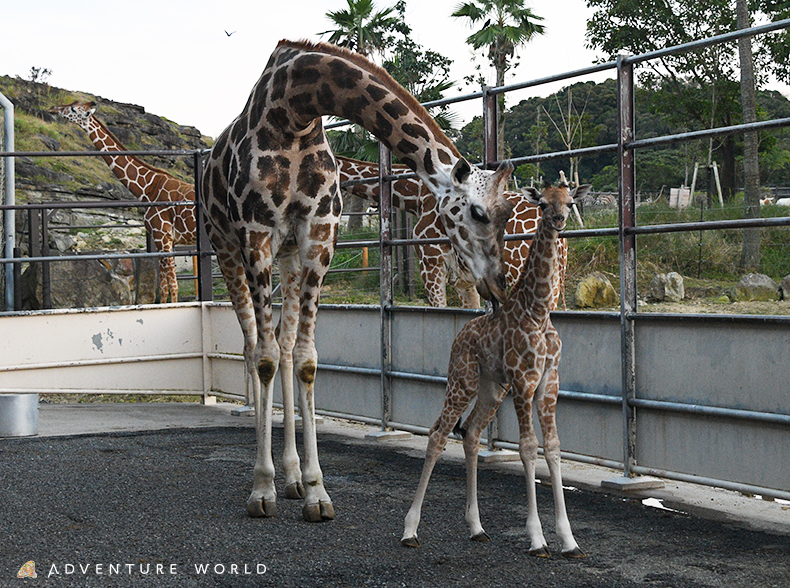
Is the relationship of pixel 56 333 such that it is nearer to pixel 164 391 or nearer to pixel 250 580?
pixel 164 391

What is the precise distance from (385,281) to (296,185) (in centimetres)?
215

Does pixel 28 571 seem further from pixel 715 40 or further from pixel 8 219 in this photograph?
pixel 8 219

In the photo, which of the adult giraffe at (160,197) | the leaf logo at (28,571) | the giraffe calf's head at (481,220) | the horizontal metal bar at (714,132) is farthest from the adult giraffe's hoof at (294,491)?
the adult giraffe at (160,197)

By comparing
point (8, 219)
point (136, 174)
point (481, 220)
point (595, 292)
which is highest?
point (136, 174)

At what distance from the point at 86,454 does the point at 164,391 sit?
2.66 metres

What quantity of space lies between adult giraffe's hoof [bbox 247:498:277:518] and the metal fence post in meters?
4.55

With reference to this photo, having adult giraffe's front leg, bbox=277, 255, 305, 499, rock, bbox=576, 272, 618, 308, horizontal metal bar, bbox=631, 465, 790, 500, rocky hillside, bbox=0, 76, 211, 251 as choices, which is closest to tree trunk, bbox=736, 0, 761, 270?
rock, bbox=576, 272, 618, 308

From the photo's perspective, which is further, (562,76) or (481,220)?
(562,76)

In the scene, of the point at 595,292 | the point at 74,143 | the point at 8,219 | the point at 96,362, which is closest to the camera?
the point at 96,362

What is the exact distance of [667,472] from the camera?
14.9ft

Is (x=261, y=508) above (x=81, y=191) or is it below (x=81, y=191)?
below

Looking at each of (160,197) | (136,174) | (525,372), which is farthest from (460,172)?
(136,174)

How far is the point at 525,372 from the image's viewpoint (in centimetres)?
347

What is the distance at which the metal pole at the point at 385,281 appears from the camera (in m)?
6.35
